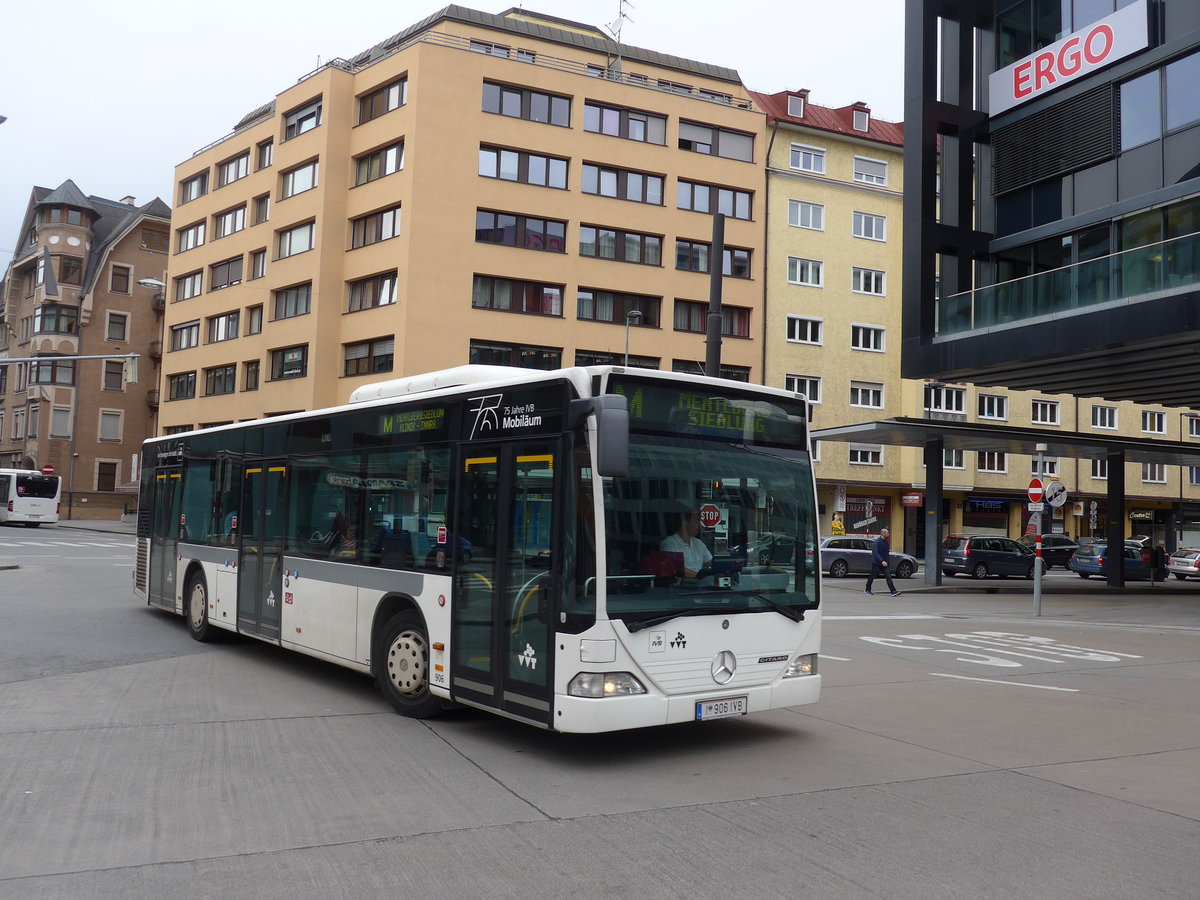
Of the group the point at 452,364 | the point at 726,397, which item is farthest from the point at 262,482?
the point at 452,364

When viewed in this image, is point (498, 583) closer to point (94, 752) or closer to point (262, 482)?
point (94, 752)

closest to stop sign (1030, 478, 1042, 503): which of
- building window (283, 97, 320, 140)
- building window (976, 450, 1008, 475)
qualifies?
building window (976, 450, 1008, 475)

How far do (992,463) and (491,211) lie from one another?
30.1 m

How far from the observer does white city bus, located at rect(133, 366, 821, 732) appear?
23.5 feet

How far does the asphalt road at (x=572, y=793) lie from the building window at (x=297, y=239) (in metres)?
37.0

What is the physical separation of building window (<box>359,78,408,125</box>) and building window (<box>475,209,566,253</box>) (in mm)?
5657

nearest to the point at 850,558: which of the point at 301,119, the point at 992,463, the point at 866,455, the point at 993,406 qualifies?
the point at 866,455

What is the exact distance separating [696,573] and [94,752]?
169 inches

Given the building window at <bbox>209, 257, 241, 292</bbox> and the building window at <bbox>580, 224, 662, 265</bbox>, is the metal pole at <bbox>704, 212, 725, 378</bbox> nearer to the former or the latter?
the building window at <bbox>580, 224, 662, 265</bbox>

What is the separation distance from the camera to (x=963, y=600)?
28047 millimetres

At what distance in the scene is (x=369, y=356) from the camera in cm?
4419

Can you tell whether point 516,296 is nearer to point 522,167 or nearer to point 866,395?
point 522,167

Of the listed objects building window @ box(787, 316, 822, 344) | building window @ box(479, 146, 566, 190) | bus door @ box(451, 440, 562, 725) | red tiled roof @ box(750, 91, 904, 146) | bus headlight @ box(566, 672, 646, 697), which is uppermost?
red tiled roof @ box(750, 91, 904, 146)

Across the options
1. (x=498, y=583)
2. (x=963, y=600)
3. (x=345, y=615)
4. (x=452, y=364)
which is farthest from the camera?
(x=452, y=364)
